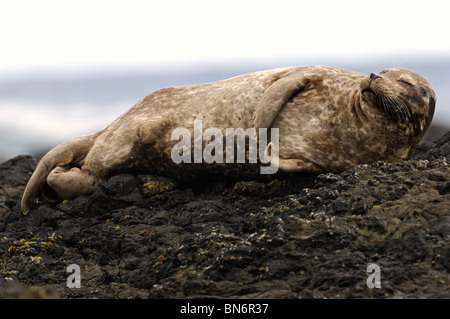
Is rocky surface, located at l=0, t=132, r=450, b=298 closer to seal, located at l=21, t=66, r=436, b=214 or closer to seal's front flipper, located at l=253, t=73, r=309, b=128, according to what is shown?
seal, located at l=21, t=66, r=436, b=214

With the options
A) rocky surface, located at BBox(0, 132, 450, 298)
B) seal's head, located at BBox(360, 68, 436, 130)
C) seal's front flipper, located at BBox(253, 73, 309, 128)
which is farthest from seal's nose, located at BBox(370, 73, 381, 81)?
rocky surface, located at BBox(0, 132, 450, 298)

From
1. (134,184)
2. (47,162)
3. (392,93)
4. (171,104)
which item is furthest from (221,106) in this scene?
(47,162)

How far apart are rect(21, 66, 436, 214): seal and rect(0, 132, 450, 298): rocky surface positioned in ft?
0.90

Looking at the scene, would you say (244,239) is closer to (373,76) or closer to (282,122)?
(282,122)

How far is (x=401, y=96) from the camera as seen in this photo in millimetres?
6746

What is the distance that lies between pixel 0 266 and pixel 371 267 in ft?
13.1

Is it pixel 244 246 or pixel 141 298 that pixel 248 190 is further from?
pixel 141 298

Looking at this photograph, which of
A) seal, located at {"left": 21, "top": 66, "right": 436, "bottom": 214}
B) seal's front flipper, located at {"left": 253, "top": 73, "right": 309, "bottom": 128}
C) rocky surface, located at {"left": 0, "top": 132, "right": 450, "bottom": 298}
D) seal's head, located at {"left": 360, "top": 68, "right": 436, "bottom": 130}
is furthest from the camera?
seal's front flipper, located at {"left": 253, "top": 73, "right": 309, "bottom": 128}

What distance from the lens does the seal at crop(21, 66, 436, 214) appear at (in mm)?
6934

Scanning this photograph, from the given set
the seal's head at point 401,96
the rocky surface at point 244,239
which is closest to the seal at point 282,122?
the seal's head at point 401,96

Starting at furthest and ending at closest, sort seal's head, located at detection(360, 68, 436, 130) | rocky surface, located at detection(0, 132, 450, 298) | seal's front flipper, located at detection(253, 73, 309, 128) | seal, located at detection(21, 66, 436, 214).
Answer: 1. seal's front flipper, located at detection(253, 73, 309, 128)
2. seal, located at detection(21, 66, 436, 214)
3. seal's head, located at detection(360, 68, 436, 130)
4. rocky surface, located at detection(0, 132, 450, 298)

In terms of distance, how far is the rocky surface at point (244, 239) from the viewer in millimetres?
4668

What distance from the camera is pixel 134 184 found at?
310 inches

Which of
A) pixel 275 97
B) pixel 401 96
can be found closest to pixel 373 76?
pixel 401 96
